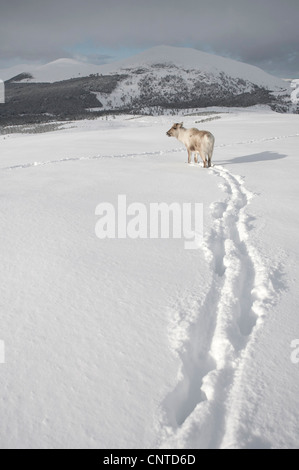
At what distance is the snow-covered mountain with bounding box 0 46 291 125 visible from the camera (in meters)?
73.0

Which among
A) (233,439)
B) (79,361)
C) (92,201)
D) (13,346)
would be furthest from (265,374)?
(92,201)

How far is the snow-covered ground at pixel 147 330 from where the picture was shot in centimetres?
230

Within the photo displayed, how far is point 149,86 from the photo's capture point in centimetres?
10225

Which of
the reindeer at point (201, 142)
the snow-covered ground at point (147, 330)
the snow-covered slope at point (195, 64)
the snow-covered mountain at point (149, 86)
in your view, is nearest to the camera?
the snow-covered ground at point (147, 330)

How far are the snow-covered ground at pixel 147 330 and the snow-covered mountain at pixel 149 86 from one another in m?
52.5

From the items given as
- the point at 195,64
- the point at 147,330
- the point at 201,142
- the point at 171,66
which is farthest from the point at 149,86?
the point at 147,330

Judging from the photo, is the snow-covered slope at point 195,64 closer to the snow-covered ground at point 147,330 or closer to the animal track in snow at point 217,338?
the snow-covered ground at point 147,330

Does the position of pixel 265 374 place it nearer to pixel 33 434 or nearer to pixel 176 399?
pixel 176 399

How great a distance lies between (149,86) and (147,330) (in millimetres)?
108284

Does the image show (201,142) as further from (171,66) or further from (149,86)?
(171,66)

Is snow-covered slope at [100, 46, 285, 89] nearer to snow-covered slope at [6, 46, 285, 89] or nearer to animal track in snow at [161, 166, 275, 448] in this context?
snow-covered slope at [6, 46, 285, 89]

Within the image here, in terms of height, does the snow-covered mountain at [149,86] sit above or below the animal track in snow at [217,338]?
above

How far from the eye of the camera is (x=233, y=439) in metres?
2.22

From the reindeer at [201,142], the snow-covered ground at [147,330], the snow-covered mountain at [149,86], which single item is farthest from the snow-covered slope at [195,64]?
the snow-covered ground at [147,330]
